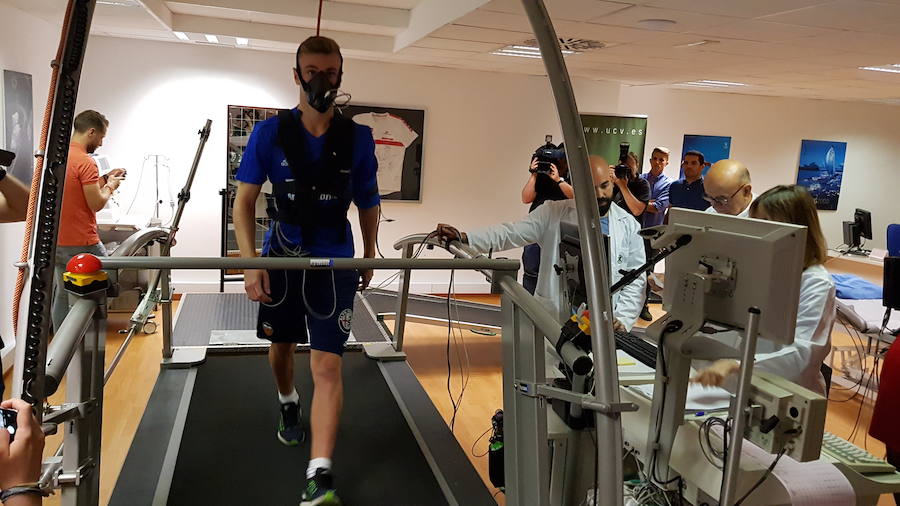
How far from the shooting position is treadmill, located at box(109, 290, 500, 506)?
7.69 feet

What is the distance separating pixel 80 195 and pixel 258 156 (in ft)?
6.43

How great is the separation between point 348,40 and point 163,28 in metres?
1.45

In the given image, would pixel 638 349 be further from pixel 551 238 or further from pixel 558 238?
pixel 551 238

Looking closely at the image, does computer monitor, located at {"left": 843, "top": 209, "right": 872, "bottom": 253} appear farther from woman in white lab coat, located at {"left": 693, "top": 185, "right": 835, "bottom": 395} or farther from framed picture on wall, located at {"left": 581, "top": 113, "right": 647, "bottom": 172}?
woman in white lab coat, located at {"left": 693, "top": 185, "right": 835, "bottom": 395}

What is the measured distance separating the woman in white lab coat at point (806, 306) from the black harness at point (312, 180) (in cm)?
144

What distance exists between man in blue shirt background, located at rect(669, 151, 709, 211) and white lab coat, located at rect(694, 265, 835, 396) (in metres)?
3.80

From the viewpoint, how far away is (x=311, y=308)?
7.39 feet

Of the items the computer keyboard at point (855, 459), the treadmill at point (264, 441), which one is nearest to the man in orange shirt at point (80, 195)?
the treadmill at point (264, 441)

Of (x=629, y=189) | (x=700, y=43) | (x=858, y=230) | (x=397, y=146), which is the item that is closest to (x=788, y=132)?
(x=858, y=230)

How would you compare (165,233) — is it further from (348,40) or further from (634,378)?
(348,40)

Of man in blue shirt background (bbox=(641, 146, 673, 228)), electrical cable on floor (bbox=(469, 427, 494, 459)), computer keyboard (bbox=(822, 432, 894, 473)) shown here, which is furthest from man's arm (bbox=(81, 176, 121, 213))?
man in blue shirt background (bbox=(641, 146, 673, 228))

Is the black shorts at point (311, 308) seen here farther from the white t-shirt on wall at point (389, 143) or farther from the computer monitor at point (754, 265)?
the white t-shirt on wall at point (389, 143)

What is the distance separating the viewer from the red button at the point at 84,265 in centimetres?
148

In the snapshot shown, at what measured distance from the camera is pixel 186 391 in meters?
3.23
